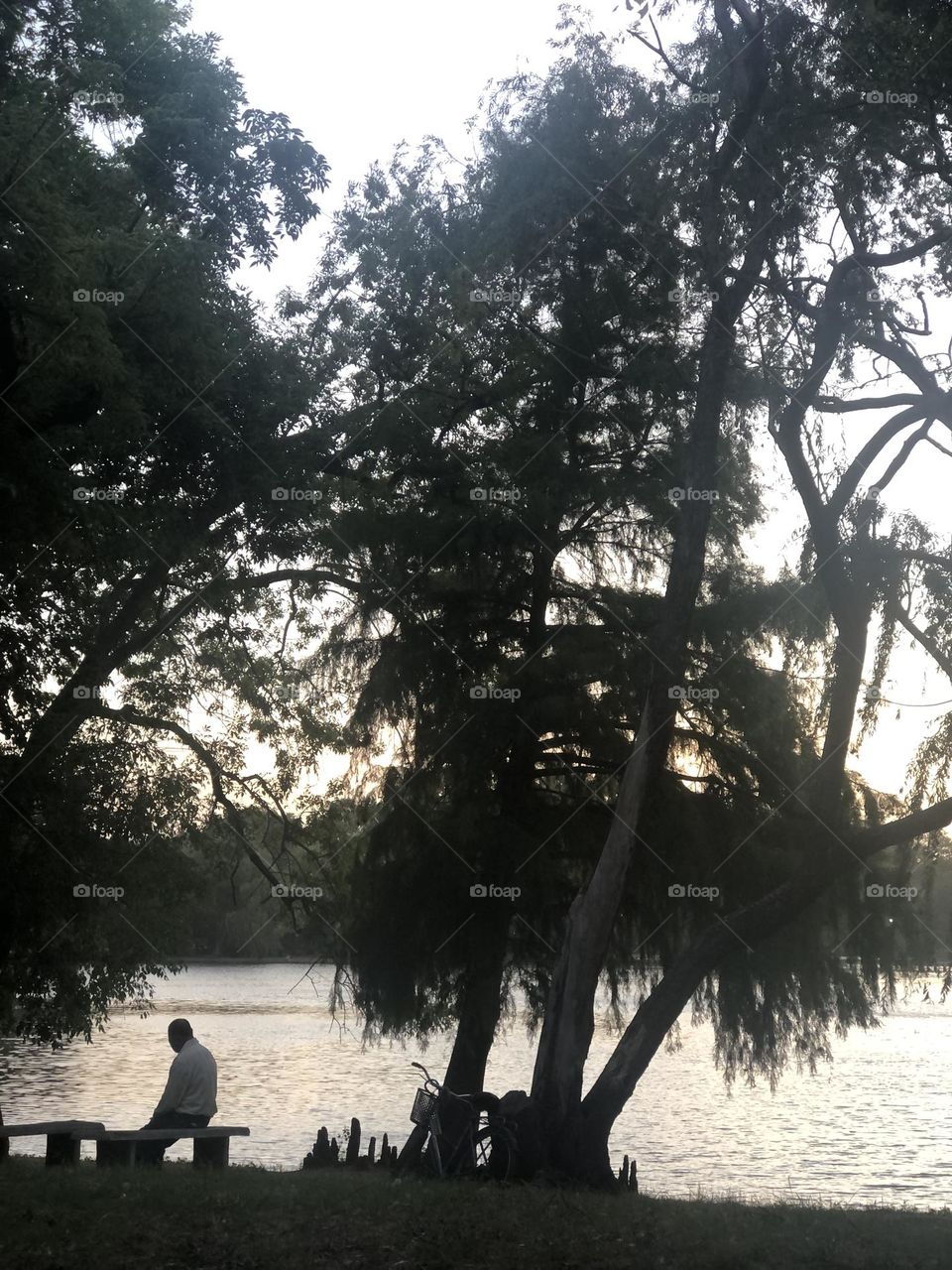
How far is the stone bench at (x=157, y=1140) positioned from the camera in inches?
427

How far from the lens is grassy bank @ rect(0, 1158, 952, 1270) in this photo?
7.43m

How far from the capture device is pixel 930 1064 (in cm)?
4269

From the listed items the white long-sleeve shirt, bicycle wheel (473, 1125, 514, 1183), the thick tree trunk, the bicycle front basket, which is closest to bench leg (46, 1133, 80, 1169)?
the white long-sleeve shirt

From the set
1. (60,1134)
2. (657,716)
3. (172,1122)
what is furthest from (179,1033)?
(657,716)

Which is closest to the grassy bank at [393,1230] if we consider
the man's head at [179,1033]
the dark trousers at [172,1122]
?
the dark trousers at [172,1122]

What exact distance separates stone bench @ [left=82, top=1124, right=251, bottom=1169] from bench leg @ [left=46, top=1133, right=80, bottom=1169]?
40cm

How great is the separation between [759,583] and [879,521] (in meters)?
3.81

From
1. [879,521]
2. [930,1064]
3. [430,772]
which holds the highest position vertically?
[879,521]

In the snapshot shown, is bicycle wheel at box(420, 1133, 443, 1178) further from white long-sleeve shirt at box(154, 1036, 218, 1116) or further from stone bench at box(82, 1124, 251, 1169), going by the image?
white long-sleeve shirt at box(154, 1036, 218, 1116)

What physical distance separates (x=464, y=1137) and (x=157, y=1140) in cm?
257

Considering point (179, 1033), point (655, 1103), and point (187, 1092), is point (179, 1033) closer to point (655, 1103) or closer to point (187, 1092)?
point (187, 1092)

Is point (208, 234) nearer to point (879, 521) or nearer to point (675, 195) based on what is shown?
point (675, 195)

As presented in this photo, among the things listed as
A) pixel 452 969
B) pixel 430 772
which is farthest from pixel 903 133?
pixel 452 969

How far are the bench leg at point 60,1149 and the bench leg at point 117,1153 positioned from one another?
100 centimetres
